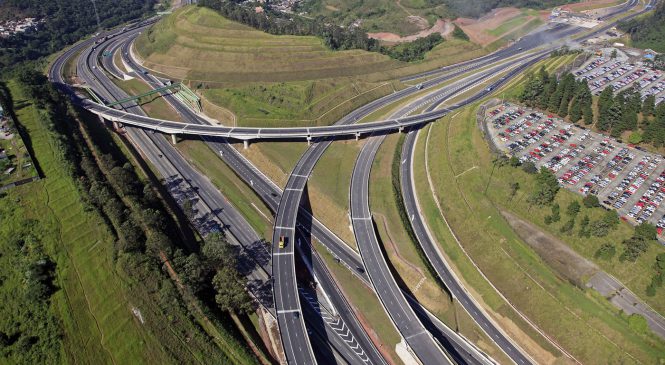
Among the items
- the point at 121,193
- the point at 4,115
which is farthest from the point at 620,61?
→ the point at 4,115

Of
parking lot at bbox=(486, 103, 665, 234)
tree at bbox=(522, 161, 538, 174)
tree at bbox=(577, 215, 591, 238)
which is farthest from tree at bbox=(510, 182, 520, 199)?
tree at bbox=(577, 215, 591, 238)

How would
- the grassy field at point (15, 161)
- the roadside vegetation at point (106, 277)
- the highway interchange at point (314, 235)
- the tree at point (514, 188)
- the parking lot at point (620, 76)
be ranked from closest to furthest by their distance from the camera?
the roadside vegetation at point (106, 277) < the highway interchange at point (314, 235) < the tree at point (514, 188) < the grassy field at point (15, 161) < the parking lot at point (620, 76)

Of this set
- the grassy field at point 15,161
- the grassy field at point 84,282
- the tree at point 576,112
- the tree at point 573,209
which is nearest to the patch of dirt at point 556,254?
the tree at point 573,209

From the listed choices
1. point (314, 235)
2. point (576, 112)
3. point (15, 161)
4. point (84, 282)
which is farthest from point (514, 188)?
point (15, 161)

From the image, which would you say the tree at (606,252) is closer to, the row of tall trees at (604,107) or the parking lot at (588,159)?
the parking lot at (588,159)

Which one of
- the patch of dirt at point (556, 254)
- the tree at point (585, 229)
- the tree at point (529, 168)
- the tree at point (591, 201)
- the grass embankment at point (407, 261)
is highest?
the tree at point (529, 168)

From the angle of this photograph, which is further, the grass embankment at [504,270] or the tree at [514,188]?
the tree at [514,188]

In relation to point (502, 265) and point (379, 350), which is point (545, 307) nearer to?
point (502, 265)
